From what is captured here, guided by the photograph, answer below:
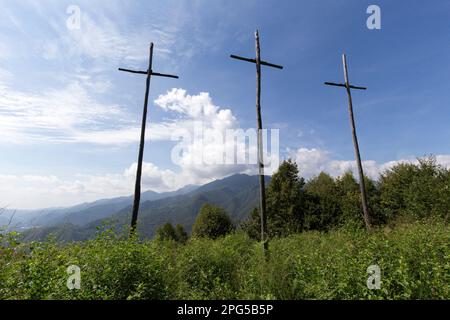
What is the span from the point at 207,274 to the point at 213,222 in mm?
23213

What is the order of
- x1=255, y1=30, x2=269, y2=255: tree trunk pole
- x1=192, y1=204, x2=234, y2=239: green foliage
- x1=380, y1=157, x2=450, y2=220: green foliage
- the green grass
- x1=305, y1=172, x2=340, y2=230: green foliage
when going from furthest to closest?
1. x1=192, y1=204, x2=234, y2=239: green foliage
2. x1=305, y1=172, x2=340, y2=230: green foliage
3. x1=380, y1=157, x2=450, y2=220: green foliage
4. x1=255, y1=30, x2=269, y2=255: tree trunk pole
5. the green grass

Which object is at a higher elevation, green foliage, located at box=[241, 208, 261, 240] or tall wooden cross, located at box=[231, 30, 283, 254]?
tall wooden cross, located at box=[231, 30, 283, 254]

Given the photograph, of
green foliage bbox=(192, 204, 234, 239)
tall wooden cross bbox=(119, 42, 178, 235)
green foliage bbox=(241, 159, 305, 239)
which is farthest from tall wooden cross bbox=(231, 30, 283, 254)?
green foliage bbox=(192, 204, 234, 239)

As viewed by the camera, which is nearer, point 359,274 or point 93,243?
point 359,274

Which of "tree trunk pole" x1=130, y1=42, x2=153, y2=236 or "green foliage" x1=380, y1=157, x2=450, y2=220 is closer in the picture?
"tree trunk pole" x1=130, y1=42, x2=153, y2=236

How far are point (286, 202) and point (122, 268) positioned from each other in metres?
20.0

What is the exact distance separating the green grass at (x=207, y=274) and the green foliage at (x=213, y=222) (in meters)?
22.3

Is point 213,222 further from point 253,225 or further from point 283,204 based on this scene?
point 283,204

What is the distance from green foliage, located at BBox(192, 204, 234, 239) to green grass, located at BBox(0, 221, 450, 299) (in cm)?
2233

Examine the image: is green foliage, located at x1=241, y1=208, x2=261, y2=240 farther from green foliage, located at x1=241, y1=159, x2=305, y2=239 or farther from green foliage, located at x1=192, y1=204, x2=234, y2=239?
green foliage, located at x1=192, y1=204, x2=234, y2=239

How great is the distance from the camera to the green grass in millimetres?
3830
